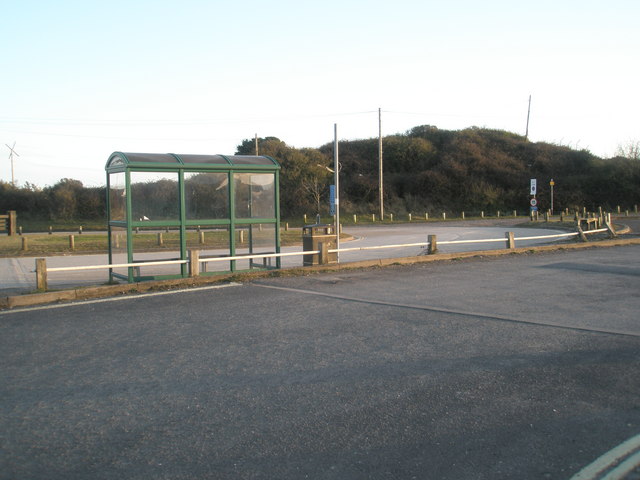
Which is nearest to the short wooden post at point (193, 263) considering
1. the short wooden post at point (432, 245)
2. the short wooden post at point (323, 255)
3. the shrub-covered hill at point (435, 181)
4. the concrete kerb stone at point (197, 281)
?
the concrete kerb stone at point (197, 281)

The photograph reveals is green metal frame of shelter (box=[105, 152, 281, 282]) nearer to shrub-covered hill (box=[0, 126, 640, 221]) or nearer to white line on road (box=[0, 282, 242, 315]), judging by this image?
white line on road (box=[0, 282, 242, 315])

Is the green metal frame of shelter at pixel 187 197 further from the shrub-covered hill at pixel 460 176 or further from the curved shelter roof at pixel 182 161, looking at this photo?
the shrub-covered hill at pixel 460 176

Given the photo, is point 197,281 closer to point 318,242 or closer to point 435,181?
point 318,242

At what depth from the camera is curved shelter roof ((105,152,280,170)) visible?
46.0 feet

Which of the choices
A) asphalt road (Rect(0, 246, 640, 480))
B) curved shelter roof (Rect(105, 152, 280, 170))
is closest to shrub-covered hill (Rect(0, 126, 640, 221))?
curved shelter roof (Rect(105, 152, 280, 170))

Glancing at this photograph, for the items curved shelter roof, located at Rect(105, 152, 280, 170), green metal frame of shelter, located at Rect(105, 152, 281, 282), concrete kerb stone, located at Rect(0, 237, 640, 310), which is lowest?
concrete kerb stone, located at Rect(0, 237, 640, 310)

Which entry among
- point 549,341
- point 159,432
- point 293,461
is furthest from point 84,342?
point 549,341

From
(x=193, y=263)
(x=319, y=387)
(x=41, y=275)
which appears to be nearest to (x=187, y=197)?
(x=193, y=263)

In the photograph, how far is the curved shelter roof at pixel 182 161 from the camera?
14.0m

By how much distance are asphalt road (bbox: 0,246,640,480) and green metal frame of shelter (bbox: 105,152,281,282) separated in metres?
3.64

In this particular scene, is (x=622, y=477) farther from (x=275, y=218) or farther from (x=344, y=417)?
(x=275, y=218)

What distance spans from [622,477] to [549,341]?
148 inches

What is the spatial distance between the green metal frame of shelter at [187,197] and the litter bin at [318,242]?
2.89 feet

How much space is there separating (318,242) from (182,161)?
3955 millimetres
